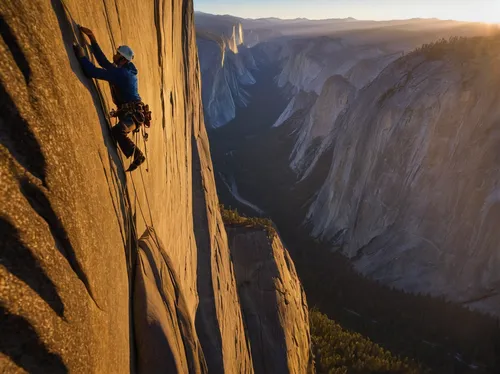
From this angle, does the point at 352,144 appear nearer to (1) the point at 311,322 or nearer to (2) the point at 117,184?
(1) the point at 311,322

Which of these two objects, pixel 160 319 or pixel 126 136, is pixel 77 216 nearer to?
pixel 126 136

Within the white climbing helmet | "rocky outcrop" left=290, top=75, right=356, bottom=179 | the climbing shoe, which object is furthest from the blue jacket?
"rocky outcrop" left=290, top=75, right=356, bottom=179

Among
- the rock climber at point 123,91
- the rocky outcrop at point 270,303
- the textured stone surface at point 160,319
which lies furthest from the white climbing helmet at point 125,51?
the rocky outcrop at point 270,303

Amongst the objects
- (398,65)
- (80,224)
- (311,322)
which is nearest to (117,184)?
(80,224)

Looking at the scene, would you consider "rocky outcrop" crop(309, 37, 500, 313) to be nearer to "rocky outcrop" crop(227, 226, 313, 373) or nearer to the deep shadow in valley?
the deep shadow in valley

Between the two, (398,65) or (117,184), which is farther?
(398,65)

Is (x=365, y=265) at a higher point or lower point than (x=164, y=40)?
lower

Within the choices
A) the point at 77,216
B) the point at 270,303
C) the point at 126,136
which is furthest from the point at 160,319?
the point at 270,303
